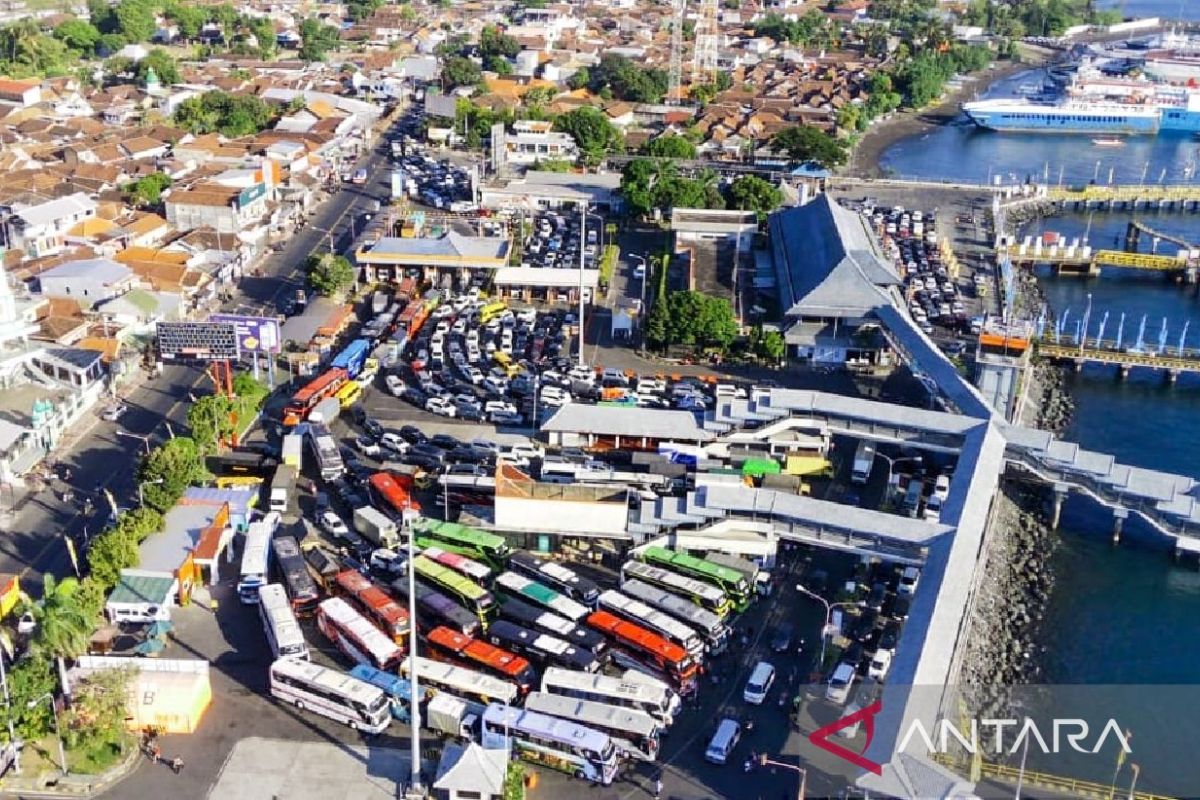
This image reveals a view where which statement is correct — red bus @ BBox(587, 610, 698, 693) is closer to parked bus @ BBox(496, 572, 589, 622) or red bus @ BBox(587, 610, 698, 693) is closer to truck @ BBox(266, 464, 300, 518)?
parked bus @ BBox(496, 572, 589, 622)

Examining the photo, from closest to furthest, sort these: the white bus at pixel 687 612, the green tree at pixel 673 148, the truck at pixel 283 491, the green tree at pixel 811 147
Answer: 1. the white bus at pixel 687 612
2. the truck at pixel 283 491
3. the green tree at pixel 811 147
4. the green tree at pixel 673 148

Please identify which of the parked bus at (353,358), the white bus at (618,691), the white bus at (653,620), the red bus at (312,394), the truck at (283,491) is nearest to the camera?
the white bus at (618,691)

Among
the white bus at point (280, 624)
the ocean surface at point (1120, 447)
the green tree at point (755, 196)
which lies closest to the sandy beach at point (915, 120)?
the ocean surface at point (1120, 447)

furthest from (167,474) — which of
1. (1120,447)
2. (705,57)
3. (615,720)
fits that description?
(705,57)

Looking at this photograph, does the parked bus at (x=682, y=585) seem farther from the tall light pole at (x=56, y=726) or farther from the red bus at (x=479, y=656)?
the tall light pole at (x=56, y=726)

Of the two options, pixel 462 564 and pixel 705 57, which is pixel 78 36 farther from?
pixel 462 564

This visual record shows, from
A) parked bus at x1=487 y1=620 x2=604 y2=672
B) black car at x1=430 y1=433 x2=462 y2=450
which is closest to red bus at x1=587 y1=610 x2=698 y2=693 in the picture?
parked bus at x1=487 y1=620 x2=604 y2=672

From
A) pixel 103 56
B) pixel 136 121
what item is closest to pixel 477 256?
pixel 136 121

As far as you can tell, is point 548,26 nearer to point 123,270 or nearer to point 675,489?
point 123,270
